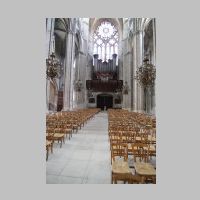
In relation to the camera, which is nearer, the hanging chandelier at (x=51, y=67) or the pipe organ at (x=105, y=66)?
the hanging chandelier at (x=51, y=67)

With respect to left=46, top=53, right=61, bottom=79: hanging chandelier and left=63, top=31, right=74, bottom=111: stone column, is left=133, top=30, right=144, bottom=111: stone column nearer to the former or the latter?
left=63, top=31, right=74, bottom=111: stone column

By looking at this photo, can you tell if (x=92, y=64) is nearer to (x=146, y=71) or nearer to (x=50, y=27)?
(x=50, y=27)

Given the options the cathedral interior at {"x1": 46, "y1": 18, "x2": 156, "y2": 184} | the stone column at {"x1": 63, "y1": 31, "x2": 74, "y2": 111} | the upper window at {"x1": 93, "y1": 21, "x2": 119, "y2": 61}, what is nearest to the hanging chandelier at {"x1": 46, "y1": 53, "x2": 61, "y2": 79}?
the cathedral interior at {"x1": 46, "y1": 18, "x2": 156, "y2": 184}

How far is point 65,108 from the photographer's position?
2505cm

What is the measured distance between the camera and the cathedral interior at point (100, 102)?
4.96 m

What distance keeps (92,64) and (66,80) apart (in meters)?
21.6

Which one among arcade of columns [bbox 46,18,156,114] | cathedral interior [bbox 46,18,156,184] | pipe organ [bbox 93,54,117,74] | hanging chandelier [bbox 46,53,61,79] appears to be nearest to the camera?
cathedral interior [bbox 46,18,156,184]

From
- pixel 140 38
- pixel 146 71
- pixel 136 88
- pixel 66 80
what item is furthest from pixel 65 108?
pixel 146 71

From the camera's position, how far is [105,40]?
49281 millimetres

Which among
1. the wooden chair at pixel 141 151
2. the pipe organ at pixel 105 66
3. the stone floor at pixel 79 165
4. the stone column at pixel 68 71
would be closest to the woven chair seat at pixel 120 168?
the stone floor at pixel 79 165

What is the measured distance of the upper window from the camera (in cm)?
4919

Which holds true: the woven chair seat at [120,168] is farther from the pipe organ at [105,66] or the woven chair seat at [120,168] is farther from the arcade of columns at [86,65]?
the pipe organ at [105,66]

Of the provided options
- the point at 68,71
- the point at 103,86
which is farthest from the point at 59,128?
the point at 103,86

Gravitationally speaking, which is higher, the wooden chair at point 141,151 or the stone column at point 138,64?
the stone column at point 138,64
